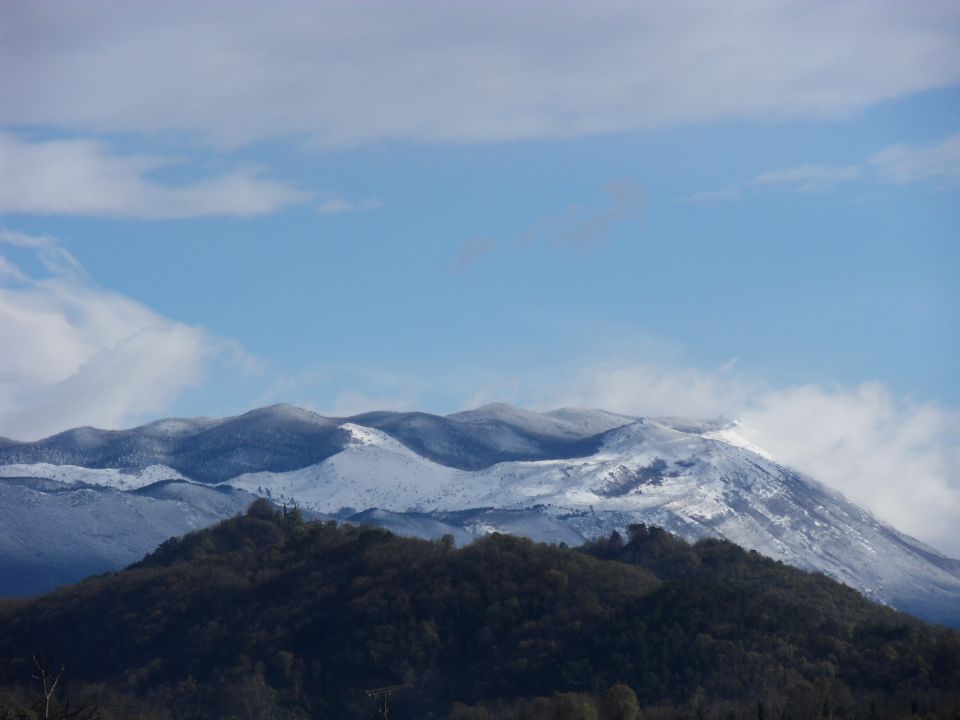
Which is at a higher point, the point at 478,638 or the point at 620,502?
the point at 620,502

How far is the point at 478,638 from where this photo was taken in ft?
235

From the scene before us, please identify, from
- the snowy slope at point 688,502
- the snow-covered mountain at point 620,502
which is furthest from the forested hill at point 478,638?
the snowy slope at point 688,502

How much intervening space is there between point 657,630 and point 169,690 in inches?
926

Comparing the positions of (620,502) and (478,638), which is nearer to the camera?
(478,638)

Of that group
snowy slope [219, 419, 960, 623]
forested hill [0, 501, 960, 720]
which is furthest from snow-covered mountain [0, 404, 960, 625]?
forested hill [0, 501, 960, 720]

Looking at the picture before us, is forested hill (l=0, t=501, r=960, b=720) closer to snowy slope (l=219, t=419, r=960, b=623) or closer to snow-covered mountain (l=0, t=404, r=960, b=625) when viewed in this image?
snow-covered mountain (l=0, t=404, r=960, b=625)

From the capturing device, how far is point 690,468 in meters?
191

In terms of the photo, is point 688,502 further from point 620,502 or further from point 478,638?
point 478,638

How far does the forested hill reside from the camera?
6244cm

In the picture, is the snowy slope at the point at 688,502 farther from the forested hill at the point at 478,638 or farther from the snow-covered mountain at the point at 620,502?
the forested hill at the point at 478,638

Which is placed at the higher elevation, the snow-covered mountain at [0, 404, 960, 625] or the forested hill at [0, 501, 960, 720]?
the snow-covered mountain at [0, 404, 960, 625]

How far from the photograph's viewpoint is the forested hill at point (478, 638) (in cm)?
6244

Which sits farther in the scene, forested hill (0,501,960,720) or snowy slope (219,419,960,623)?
snowy slope (219,419,960,623)

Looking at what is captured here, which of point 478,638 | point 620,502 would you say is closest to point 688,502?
point 620,502
